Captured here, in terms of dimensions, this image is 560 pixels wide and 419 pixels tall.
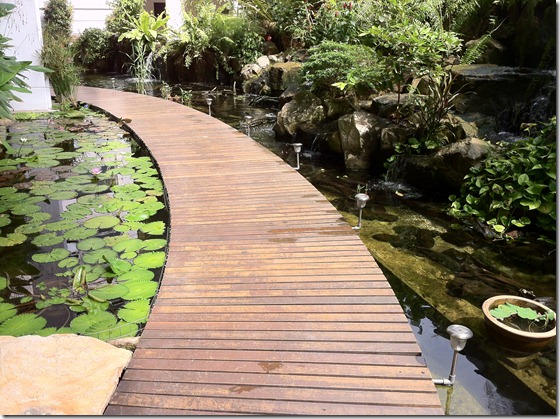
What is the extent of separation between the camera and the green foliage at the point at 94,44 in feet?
62.5

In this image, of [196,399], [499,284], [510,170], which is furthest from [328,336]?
[510,170]

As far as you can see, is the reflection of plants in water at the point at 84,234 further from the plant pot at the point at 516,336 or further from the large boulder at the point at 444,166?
the large boulder at the point at 444,166

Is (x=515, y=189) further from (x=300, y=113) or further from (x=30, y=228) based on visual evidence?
(x=30, y=228)

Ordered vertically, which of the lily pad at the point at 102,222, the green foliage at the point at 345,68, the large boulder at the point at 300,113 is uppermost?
the green foliage at the point at 345,68

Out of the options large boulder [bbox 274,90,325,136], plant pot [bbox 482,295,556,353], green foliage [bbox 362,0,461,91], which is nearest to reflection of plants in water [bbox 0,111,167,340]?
plant pot [bbox 482,295,556,353]

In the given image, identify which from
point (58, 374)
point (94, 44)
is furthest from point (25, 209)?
point (94, 44)

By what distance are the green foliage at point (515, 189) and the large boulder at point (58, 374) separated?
12.1ft

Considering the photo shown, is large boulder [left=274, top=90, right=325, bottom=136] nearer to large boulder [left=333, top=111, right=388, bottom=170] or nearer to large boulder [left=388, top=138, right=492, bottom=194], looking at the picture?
large boulder [left=333, top=111, right=388, bottom=170]

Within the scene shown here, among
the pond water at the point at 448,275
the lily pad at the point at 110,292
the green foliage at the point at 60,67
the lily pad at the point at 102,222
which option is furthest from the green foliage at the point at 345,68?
the green foliage at the point at 60,67

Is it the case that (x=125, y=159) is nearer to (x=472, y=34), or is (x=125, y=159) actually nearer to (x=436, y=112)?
(x=436, y=112)

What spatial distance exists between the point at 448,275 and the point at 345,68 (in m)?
4.36

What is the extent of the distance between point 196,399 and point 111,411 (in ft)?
1.11

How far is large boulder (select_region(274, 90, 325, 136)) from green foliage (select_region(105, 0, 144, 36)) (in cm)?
1213

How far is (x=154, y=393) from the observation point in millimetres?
1900
